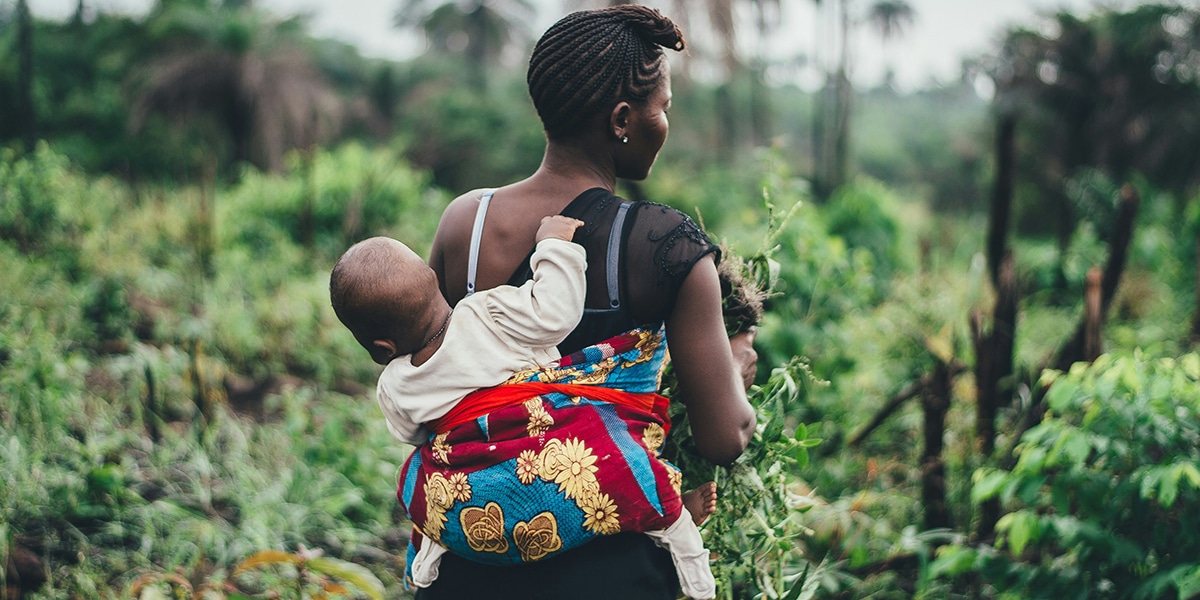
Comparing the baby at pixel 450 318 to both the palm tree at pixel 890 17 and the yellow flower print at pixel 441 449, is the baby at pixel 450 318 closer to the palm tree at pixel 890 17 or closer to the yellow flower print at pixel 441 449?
the yellow flower print at pixel 441 449

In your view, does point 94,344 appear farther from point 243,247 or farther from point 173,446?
point 243,247

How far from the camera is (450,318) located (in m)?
1.36

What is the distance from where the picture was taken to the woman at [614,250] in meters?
1.31

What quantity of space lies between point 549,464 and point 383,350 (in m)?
0.34

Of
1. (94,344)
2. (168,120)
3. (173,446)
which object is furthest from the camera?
(168,120)

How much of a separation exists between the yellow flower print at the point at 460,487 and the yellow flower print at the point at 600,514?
191 mm

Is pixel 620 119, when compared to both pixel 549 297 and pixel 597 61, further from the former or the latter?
pixel 549 297

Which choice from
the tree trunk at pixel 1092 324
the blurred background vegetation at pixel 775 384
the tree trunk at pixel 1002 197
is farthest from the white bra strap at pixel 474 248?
the tree trunk at pixel 1002 197

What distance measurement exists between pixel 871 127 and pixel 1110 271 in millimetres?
37838

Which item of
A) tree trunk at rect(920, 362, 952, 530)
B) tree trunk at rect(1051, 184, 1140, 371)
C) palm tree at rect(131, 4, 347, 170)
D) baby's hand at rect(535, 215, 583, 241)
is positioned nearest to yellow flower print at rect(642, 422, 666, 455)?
baby's hand at rect(535, 215, 583, 241)

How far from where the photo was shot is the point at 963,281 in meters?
7.07

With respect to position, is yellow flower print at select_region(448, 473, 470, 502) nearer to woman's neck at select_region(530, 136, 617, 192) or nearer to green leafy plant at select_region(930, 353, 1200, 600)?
woman's neck at select_region(530, 136, 617, 192)

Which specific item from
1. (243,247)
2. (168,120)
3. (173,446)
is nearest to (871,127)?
(168,120)

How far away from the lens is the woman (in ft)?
4.30
